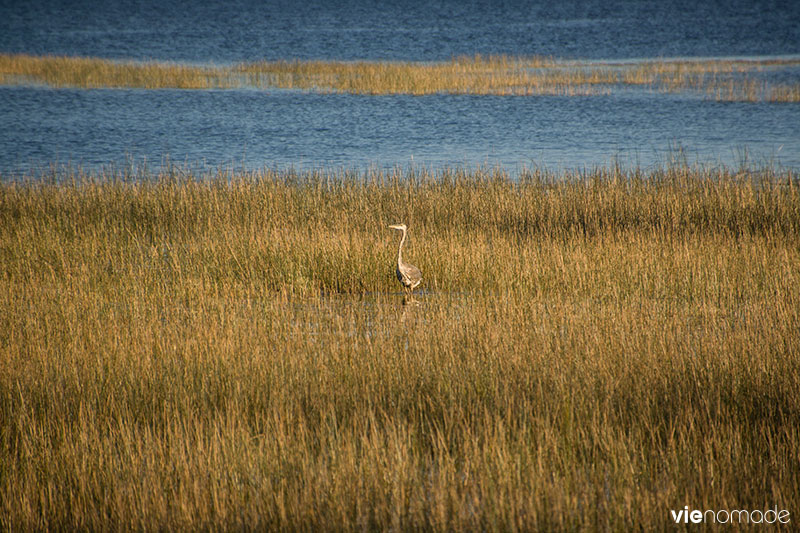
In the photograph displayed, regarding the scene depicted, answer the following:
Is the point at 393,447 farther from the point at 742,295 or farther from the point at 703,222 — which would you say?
the point at 703,222

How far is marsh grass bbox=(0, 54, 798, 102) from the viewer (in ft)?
109

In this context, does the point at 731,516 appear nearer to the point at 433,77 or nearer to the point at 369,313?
the point at 369,313

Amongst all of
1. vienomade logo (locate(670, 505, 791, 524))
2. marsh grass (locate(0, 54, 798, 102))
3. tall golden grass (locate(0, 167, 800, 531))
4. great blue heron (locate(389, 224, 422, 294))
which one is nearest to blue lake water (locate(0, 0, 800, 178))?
marsh grass (locate(0, 54, 798, 102))

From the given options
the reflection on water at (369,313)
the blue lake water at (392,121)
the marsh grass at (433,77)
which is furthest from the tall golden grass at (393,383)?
the marsh grass at (433,77)

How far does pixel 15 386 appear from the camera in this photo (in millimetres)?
5512

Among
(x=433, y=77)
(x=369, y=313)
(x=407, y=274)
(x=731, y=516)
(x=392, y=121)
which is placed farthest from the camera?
(x=433, y=77)

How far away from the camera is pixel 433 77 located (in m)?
35.1

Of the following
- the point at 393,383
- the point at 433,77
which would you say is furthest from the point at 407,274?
the point at 433,77

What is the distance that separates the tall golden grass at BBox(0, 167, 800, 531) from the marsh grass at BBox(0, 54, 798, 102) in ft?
78.4

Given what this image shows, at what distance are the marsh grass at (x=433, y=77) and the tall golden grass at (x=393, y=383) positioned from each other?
23893 mm

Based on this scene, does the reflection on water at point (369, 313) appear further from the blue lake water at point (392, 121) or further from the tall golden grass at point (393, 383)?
the blue lake water at point (392, 121)

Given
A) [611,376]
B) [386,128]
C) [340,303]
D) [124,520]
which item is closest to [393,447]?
[124,520]

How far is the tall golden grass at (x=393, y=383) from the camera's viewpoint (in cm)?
406

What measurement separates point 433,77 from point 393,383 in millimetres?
31076
